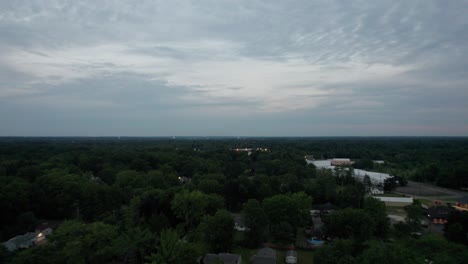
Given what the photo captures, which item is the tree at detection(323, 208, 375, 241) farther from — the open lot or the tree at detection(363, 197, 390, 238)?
the open lot

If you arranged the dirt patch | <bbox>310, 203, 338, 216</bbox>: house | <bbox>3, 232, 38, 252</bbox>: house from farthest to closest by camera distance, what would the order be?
1. the dirt patch
2. <bbox>310, 203, 338, 216</bbox>: house
3. <bbox>3, 232, 38, 252</bbox>: house

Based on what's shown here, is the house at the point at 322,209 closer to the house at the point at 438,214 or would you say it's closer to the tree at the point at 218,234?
the house at the point at 438,214

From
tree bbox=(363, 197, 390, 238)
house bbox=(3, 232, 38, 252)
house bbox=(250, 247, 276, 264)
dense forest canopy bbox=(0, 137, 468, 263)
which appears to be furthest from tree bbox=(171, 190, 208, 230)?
tree bbox=(363, 197, 390, 238)

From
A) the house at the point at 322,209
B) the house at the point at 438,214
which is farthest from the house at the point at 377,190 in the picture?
the house at the point at 322,209

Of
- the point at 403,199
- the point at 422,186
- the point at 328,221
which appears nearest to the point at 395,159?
the point at 422,186

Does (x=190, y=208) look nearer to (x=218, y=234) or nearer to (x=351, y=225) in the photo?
(x=218, y=234)

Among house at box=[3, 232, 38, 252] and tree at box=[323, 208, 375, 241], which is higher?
tree at box=[323, 208, 375, 241]
